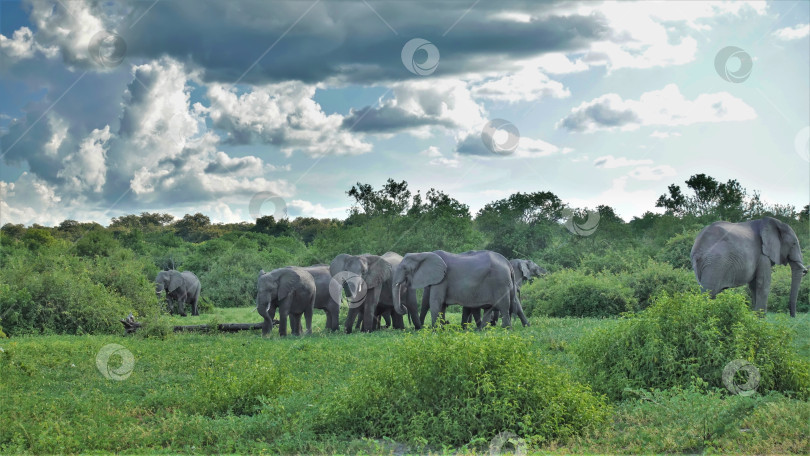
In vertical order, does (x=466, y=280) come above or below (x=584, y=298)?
above

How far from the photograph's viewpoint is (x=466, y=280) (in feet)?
67.2

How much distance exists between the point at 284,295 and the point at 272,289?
1.36ft

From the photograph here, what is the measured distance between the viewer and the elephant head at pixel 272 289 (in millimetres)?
22031

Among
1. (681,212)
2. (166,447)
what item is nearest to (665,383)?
(166,447)

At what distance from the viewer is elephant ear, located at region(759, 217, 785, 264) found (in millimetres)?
18850

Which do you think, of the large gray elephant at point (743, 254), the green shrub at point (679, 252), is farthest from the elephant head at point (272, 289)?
the green shrub at point (679, 252)

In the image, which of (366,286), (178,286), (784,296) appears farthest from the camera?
(178,286)

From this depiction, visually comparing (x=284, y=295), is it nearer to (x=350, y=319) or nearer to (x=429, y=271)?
(x=350, y=319)

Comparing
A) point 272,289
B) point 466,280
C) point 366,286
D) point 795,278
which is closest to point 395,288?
point 366,286

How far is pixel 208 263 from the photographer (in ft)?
153

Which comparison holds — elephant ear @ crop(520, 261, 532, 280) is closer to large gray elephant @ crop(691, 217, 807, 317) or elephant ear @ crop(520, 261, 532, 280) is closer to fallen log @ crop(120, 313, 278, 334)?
large gray elephant @ crop(691, 217, 807, 317)

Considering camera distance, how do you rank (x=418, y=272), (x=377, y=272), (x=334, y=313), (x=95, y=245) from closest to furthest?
(x=418, y=272) < (x=377, y=272) < (x=334, y=313) < (x=95, y=245)

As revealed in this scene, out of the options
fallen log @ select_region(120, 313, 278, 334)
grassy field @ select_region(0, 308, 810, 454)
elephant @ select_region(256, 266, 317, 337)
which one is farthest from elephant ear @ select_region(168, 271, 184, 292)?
grassy field @ select_region(0, 308, 810, 454)

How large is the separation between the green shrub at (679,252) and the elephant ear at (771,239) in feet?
40.4
